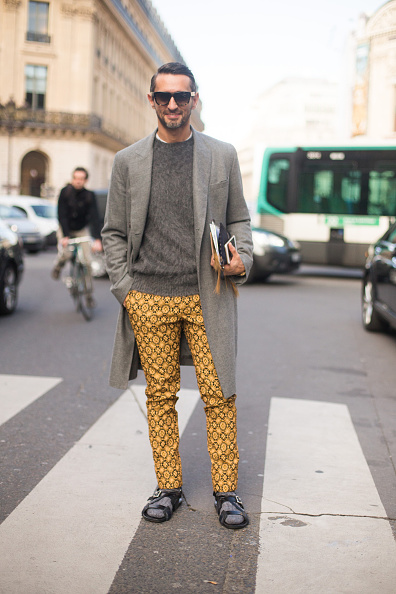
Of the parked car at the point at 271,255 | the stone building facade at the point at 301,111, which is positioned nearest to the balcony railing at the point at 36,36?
the parked car at the point at 271,255

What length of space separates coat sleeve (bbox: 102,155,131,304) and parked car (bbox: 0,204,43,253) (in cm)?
2067

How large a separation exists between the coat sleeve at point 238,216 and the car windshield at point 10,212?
21.4 m

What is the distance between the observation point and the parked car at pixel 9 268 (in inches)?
398

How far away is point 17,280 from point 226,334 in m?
7.64

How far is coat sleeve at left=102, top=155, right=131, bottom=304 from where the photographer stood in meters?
3.44

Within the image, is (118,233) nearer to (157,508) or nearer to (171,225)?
(171,225)

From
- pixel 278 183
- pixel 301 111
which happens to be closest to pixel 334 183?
pixel 278 183

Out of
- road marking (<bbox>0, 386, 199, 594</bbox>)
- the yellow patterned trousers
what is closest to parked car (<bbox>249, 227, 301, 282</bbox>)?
road marking (<bbox>0, 386, 199, 594</bbox>)

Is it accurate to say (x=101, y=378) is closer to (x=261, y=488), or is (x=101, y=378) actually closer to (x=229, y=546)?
(x=261, y=488)

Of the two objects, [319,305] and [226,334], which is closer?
[226,334]

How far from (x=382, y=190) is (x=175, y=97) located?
14.9 metres

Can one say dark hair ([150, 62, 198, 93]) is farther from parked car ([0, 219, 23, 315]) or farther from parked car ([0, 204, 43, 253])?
parked car ([0, 204, 43, 253])

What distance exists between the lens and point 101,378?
21.1 ft

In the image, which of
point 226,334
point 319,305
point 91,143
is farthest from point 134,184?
point 91,143
